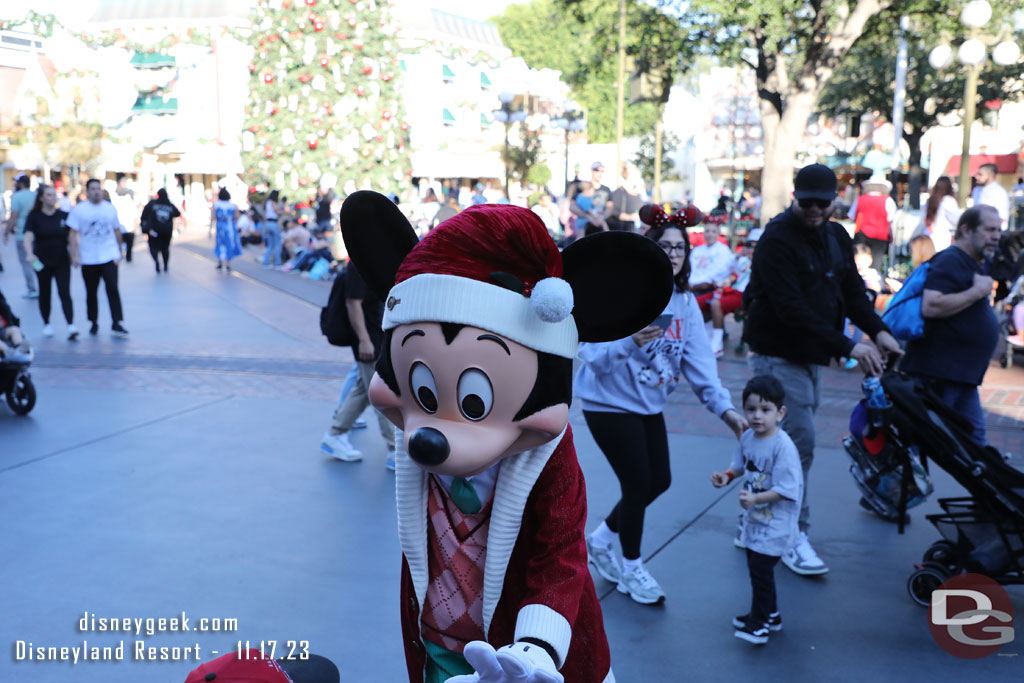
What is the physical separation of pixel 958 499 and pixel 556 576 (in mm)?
3033

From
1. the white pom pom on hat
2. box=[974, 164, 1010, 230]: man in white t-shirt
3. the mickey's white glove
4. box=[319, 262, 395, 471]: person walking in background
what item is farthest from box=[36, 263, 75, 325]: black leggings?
box=[974, 164, 1010, 230]: man in white t-shirt

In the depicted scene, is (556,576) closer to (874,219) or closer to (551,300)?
(551,300)

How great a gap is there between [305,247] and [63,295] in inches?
331

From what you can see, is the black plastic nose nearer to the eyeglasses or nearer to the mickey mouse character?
the mickey mouse character

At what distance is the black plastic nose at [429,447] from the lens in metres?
2.01

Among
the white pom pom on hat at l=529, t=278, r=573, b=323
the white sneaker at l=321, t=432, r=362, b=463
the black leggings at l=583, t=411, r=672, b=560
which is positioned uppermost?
the white pom pom on hat at l=529, t=278, r=573, b=323

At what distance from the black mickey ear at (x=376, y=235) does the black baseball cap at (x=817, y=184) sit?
2378mm

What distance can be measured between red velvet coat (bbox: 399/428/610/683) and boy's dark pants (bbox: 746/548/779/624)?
1.72 m

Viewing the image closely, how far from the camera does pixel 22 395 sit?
750cm

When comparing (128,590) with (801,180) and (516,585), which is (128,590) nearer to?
(516,585)

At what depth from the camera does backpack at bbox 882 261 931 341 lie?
4992mm

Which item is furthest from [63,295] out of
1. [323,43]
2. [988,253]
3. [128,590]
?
[323,43]

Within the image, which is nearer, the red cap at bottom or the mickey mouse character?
the mickey mouse character

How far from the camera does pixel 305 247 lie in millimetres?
19078
